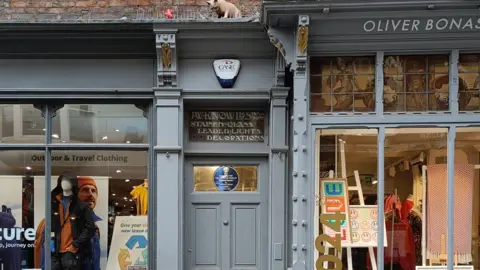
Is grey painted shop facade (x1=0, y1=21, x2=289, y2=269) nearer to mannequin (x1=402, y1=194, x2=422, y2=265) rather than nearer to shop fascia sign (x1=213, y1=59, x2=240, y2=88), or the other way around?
shop fascia sign (x1=213, y1=59, x2=240, y2=88)

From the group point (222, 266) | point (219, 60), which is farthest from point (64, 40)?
point (222, 266)

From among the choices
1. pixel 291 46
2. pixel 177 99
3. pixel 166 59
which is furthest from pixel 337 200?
pixel 166 59

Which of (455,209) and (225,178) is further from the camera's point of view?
(225,178)

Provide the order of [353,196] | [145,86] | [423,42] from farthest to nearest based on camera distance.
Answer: [145,86], [353,196], [423,42]

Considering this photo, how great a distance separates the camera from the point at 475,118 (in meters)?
5.88

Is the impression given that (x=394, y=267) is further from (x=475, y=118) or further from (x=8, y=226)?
(x=8, y=226)

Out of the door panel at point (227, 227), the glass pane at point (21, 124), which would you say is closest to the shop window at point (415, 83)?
the door panel at point (227, 227)

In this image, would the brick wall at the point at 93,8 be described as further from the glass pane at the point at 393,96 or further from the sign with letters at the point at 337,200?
the sign with letters at the point at 337,200

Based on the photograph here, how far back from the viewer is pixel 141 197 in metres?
6.87

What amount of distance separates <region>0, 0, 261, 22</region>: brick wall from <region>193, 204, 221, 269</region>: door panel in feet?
8.28

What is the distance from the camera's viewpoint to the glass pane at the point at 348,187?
612cm

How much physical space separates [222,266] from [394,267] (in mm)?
2109

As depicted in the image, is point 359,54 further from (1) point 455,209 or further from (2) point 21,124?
(2) point 21,124

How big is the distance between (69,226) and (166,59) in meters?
2.49
